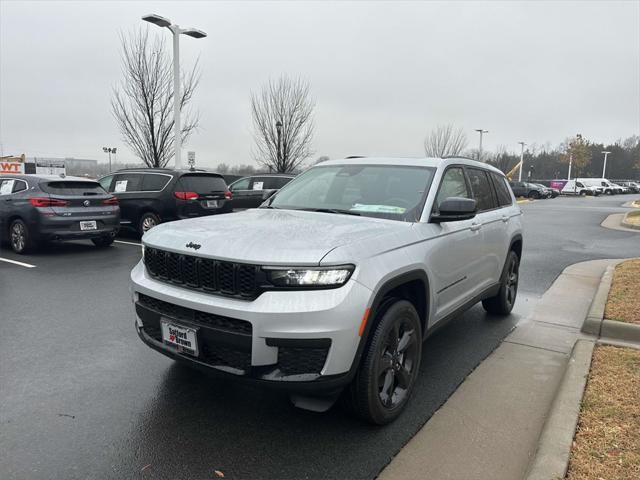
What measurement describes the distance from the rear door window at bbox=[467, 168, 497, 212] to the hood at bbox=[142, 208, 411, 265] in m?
1.66

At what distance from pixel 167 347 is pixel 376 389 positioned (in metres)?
1.40

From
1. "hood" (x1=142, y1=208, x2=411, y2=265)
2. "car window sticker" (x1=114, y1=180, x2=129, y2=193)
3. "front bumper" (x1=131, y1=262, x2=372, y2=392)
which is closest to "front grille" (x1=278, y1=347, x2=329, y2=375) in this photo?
"front bumper" (x1=131, y1=262, x2=372, y2=392)

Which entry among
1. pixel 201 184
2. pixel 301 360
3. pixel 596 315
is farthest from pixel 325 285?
pixel 201 184

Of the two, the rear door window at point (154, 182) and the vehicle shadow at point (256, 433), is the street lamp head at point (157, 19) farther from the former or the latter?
the vehicle shadow at point (256, 433)

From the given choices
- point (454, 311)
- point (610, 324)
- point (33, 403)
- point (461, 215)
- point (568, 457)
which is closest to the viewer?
point (568, 457)

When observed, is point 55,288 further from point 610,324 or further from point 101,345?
point 610,324

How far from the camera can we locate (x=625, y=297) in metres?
5.94

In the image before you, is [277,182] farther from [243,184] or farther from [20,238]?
[20,238]

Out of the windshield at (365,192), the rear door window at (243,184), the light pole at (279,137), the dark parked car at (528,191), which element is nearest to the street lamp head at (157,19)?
the rear door window at (243,184)

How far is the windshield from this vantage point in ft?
12.4

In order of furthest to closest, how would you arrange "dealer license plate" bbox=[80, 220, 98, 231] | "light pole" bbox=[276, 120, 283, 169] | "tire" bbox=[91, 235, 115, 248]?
"light pole" bbox=[276, 120, 283, 169] → "tire" bbox=[91, 235, 115, 248] → "dealer license plate" bbox=[80, 220, 98, 231]

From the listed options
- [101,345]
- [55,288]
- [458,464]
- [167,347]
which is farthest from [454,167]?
[55,288]

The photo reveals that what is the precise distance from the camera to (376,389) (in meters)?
2.99

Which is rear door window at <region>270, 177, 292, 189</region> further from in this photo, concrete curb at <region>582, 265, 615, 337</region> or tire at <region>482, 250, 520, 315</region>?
concrete curb at <region>582, 265, 615, 337</region>
